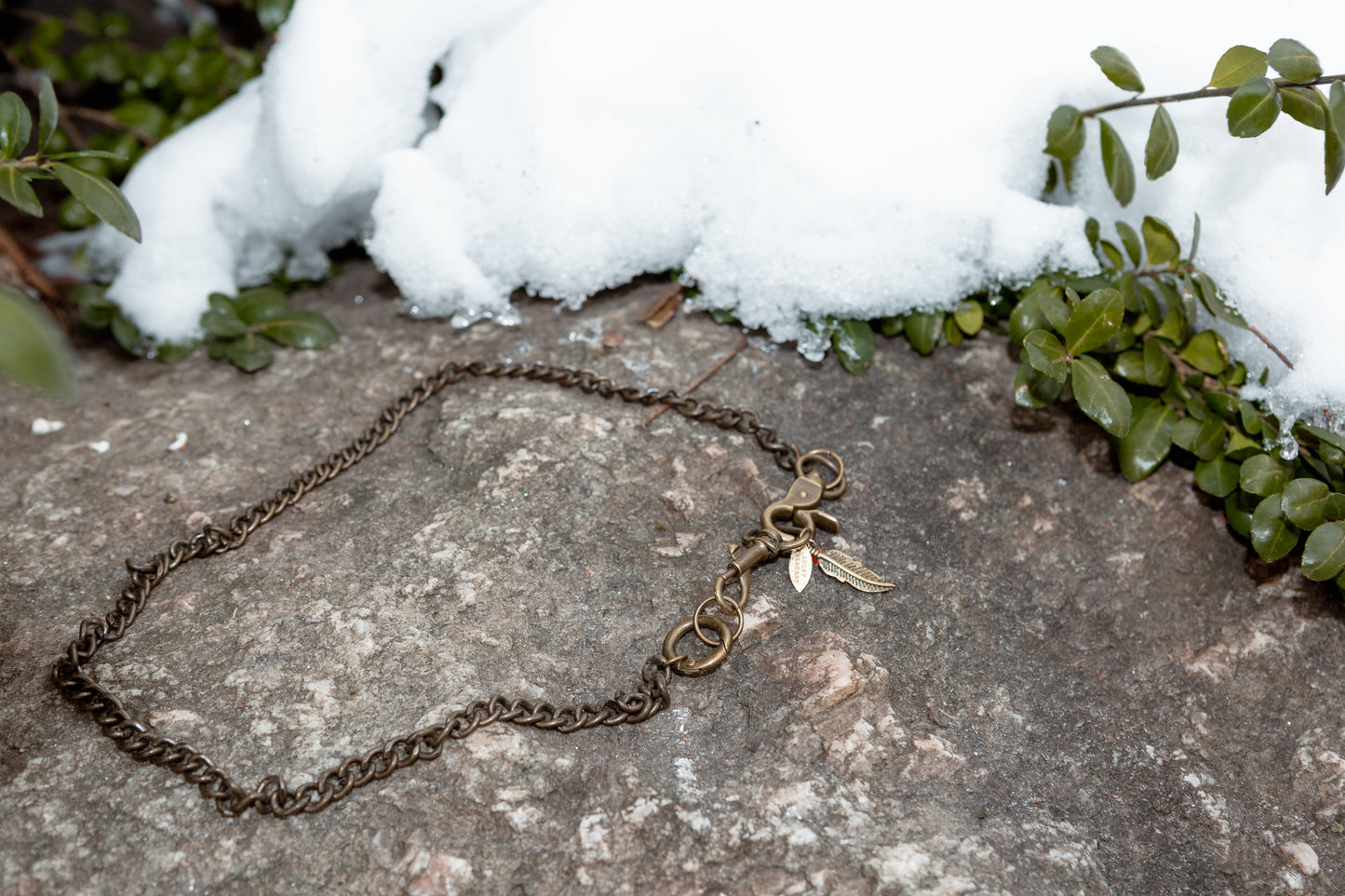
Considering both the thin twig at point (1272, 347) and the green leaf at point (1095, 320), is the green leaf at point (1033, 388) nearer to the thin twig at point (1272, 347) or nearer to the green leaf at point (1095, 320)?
the green leaf at point (1095, 320)

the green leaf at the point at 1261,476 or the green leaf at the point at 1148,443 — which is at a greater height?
the green leaf at the point at 1261,476

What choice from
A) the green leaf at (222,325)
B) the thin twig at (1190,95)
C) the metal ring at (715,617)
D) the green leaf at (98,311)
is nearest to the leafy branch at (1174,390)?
the thin twig at (1190,95)

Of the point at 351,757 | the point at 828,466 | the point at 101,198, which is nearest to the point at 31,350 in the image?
the point at 351,757

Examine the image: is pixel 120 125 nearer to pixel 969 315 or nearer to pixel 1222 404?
pixel 969 315

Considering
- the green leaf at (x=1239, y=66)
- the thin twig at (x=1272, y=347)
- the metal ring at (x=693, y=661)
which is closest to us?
the metal ring at (x=693, y=661)

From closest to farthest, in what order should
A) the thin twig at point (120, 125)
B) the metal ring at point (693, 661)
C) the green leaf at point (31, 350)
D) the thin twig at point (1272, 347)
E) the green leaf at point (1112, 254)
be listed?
the green leaf at point (31, 350) → the metal ring at point (693, 661) → the thin twig at point (1272, 347) → the green leaf at point (1112, 254) → the thin twig at point (120, 125)

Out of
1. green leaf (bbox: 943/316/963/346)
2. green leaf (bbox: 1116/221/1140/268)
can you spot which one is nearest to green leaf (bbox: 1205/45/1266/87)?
green leaf (bbox: 1116/221/1140/268)

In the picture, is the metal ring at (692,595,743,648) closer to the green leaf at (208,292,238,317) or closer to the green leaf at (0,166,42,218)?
the green leaf at (0,166,42,218)
